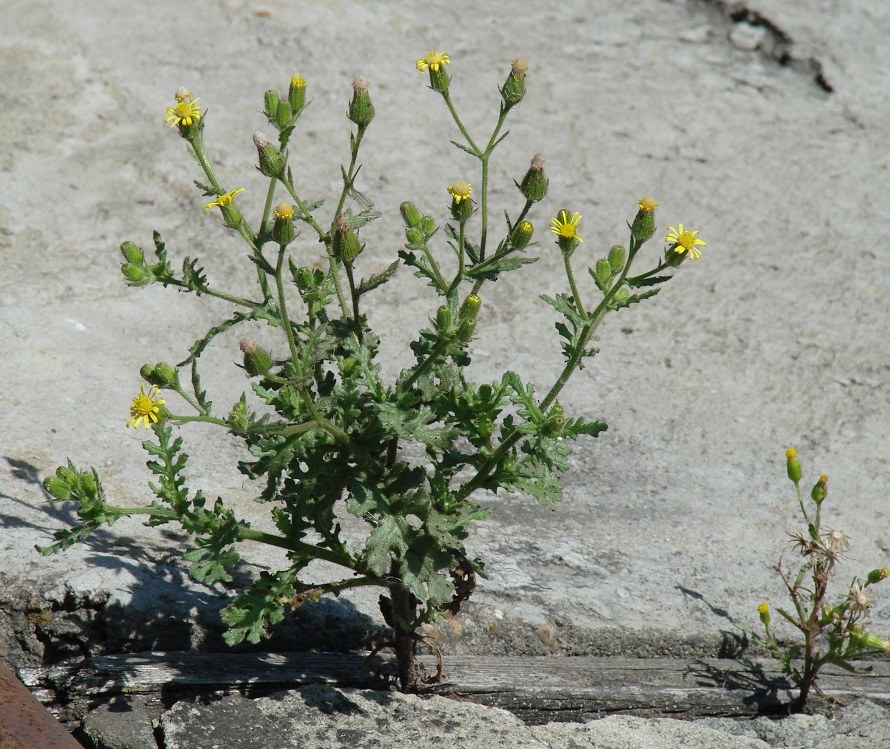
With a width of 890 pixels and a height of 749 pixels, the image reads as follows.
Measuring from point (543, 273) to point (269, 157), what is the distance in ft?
7.18

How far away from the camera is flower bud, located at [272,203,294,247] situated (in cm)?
190

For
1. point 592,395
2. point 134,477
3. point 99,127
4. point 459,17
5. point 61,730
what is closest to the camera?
point 61,730

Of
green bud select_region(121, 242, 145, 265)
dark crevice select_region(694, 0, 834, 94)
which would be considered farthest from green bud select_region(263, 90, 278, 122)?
dark crevice select_region(694, 0, 834, 94)

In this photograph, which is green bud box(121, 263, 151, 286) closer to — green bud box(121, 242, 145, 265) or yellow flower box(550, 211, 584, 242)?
green bud box(121, 242, 145, 265)

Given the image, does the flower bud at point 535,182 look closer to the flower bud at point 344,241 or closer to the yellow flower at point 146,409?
the flower bud at point 344,241

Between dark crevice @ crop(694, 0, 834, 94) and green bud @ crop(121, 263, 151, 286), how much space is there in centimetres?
439

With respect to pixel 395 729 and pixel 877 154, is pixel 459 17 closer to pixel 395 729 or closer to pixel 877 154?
pixel 877 154

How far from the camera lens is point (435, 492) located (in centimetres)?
219

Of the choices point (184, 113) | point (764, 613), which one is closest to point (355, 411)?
point (184, 113)

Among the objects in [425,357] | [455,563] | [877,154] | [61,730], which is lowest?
[61,730]

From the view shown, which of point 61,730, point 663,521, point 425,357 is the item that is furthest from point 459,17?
point 61,730

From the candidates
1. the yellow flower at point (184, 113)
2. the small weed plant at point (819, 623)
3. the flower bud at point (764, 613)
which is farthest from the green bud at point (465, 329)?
the flower bud at point (764, 613)

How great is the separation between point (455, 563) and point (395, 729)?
0.42 meters

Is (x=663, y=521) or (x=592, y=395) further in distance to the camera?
(x=592, y=395)
